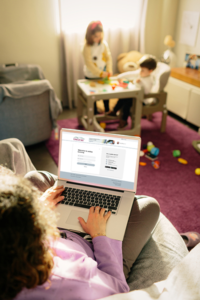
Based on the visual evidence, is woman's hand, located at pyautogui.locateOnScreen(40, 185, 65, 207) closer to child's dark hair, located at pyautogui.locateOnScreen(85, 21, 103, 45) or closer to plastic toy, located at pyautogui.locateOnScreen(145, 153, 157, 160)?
Result: plastic toy, located at pyautogui.locateOnScreen(145, 153, 157, 160)

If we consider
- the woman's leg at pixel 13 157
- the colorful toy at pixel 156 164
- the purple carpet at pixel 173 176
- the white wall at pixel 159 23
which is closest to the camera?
the woman's leg at pixel 13 157

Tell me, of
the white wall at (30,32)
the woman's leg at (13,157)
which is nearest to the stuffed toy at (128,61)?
the white wall at (30,32)

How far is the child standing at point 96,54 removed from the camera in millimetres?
2513

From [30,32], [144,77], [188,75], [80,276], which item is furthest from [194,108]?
[80,276]

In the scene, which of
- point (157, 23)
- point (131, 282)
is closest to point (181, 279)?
point (131, 282)

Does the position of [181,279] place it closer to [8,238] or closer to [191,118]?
[8,238]

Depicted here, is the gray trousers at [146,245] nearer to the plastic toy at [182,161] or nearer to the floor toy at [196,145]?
the plastic toy at [182,161]

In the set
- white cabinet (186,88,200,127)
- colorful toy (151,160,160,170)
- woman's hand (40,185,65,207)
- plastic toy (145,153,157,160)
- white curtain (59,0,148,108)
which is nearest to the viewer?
woman's hand (40,185,65,207)

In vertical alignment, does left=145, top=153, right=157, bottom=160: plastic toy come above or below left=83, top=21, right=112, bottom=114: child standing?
below

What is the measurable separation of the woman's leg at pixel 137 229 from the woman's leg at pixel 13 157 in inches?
25.8

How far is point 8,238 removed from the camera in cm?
53

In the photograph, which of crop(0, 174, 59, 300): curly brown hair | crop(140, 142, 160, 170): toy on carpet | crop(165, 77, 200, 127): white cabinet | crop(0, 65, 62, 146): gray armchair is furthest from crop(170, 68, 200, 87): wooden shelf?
crop(0, 174, 59, 300): curly brown hair

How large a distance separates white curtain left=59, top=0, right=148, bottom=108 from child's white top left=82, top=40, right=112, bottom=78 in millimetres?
507

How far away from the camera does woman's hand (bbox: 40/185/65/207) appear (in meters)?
1.07
